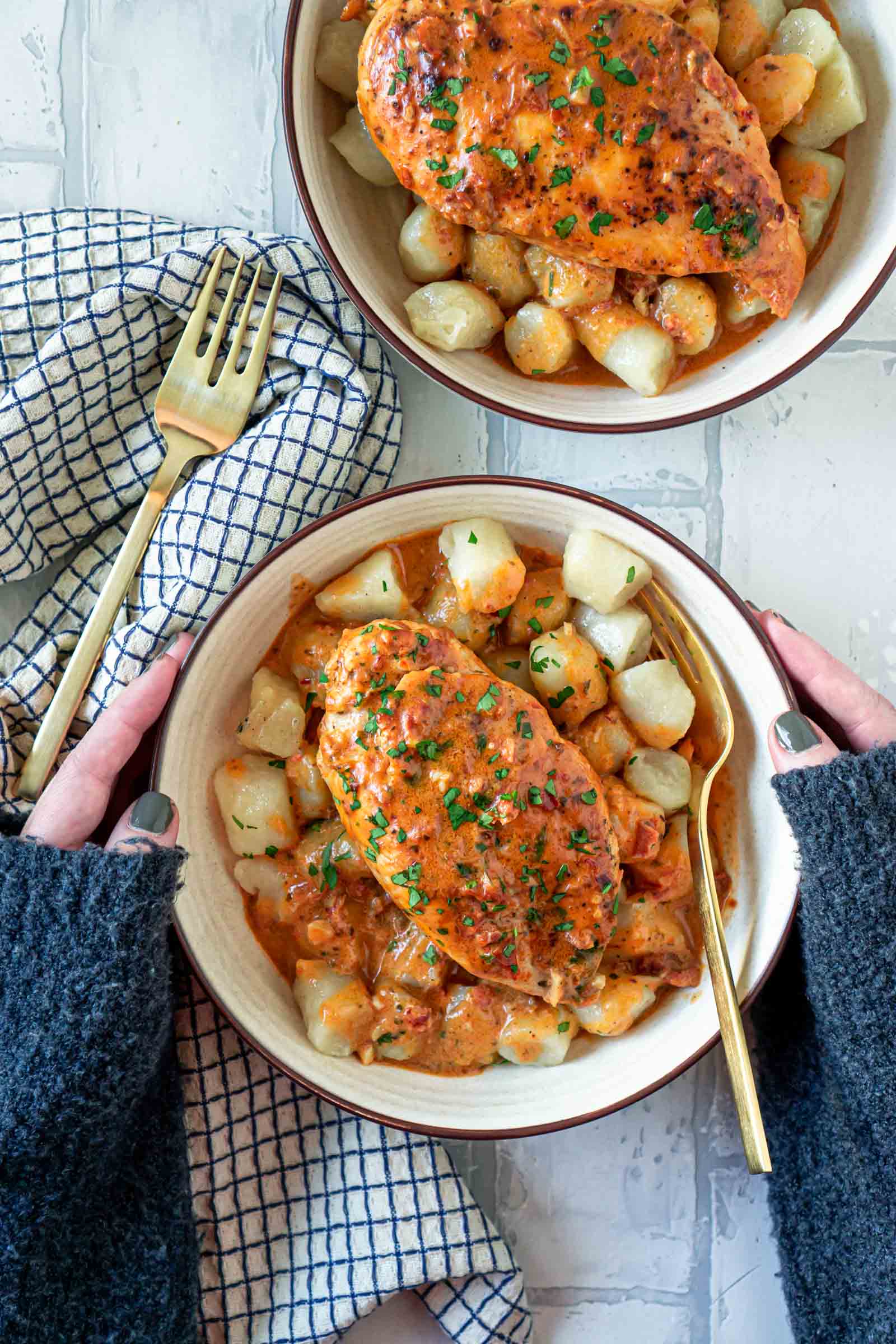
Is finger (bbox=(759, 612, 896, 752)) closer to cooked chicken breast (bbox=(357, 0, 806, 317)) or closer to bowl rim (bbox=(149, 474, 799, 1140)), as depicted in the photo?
bowl rim (bbox=(149, 474, 799, 1140))

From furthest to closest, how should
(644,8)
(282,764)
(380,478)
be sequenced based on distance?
(380,478) < (282,764) < (644,8)

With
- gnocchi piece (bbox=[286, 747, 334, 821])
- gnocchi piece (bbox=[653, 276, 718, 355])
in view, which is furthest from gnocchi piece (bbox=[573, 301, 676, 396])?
gnocchi piece (bbox=[286, 747, 334, 821])

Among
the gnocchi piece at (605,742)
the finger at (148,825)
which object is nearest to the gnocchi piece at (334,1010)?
the finger at (148,825)

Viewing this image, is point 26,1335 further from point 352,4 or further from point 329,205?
point 352,4

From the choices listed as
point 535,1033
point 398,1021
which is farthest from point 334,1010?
point 535,1033

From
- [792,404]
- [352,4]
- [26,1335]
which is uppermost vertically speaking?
[352,4]

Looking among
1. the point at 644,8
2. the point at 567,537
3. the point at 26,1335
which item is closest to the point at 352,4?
the point at 644,8

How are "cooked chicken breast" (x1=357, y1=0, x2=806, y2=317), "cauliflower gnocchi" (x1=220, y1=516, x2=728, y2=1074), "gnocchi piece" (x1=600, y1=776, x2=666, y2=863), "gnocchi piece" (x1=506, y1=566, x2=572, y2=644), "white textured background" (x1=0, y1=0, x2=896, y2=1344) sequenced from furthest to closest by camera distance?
"white textured background" (x1=0, y1=0, x2=896, y2=1344), "gnocchi piece" (x1=506, y1=566, x2=572, y2=644), "gnocchi piece" (x1=600, y1=776, x2=666, y2=863), "cauliflower gnocchi" (x1=220, y1=516, x2=728, y2=1074), "cooked chicken breast" (x1=357, y1=0, x2=806, y2=317)
